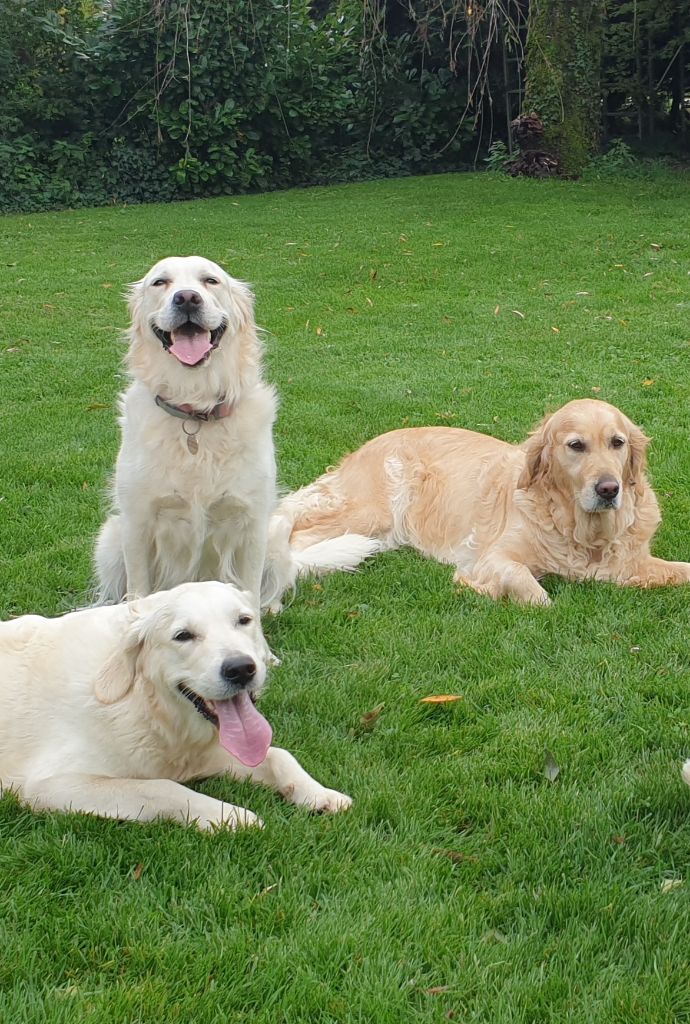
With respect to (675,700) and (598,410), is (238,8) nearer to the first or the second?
(598,410)

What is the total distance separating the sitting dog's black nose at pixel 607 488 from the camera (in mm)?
Result: 4410

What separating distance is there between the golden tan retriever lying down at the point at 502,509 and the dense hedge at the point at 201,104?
1165cm

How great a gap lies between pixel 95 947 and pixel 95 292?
9233mm

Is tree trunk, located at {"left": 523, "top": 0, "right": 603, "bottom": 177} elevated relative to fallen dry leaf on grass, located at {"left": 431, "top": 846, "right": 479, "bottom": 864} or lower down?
elevated

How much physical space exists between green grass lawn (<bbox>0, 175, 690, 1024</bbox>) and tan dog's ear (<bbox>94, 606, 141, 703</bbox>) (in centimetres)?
34

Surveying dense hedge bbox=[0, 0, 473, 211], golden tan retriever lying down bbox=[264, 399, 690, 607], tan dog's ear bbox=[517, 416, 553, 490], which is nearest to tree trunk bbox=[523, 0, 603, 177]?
dense hedge bbox=[0, 0, 473, 211]

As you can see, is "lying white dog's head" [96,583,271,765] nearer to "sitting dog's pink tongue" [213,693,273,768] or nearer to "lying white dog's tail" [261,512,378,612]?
"sitting dog's pink tongue" [213,693,273,768]

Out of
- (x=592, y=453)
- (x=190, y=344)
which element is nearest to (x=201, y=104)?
(x=592, y=453)

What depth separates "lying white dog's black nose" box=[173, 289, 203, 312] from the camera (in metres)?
3.70

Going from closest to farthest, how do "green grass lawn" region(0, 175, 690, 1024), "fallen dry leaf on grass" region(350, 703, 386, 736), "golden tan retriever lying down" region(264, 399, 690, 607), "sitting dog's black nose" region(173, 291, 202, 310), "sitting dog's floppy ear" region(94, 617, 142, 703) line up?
"green grass lawn" region(0, 175, 690, 1024), "sitting dog's floppy ear" region(94, 617, 142, 703), "fallen dry leaf on grass" region(350, 703, 386, 736), "sitting dog's black nose" region(173, 291, 202, 310), "golden tan retriever lying down" region(264, 399, 690, 607)

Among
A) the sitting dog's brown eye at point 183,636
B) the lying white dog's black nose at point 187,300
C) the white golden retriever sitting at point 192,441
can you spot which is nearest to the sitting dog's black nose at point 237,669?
the sitting dog's brown eye at point 183,636

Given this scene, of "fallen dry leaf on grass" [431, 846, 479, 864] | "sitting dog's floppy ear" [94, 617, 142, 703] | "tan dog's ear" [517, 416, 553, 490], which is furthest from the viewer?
"tan dog's ear" [517, 416, 553, 490]

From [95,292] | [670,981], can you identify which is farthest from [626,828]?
[95,292]

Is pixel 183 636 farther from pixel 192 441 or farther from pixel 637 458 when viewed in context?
pixel 637 458
